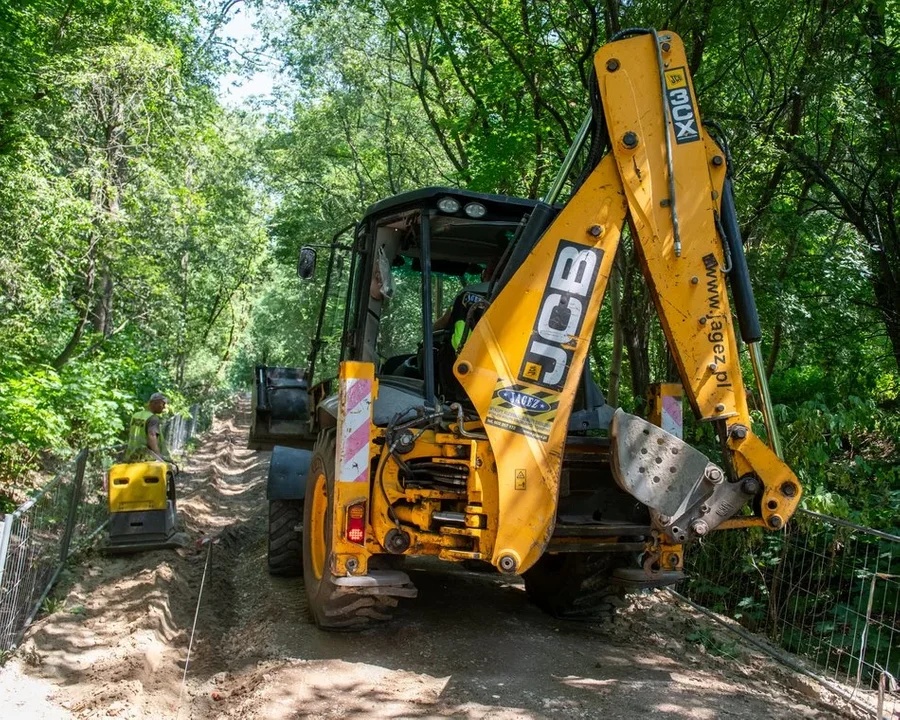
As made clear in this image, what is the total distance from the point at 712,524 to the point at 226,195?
2623 centimetres

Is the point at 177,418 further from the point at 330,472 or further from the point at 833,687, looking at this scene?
the point at 833,687

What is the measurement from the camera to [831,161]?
476 inches

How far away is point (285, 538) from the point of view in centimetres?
816

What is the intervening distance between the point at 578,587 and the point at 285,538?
2869 mm

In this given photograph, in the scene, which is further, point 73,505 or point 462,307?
point 73,505

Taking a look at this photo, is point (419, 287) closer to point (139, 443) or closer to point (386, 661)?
point (386, 661)

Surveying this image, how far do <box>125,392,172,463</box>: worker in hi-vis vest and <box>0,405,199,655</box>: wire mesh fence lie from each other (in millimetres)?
710

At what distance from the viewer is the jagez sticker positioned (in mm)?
5312

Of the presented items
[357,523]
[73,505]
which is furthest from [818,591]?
[73,505]

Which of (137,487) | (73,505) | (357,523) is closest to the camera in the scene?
(357,523)

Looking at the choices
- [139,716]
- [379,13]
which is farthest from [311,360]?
[379,13]

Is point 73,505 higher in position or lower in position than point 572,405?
lower

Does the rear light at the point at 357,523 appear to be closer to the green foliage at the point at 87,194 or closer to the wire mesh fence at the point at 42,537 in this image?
the wire mesh fence at the point at 42,537

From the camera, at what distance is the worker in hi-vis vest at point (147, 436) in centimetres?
1019
